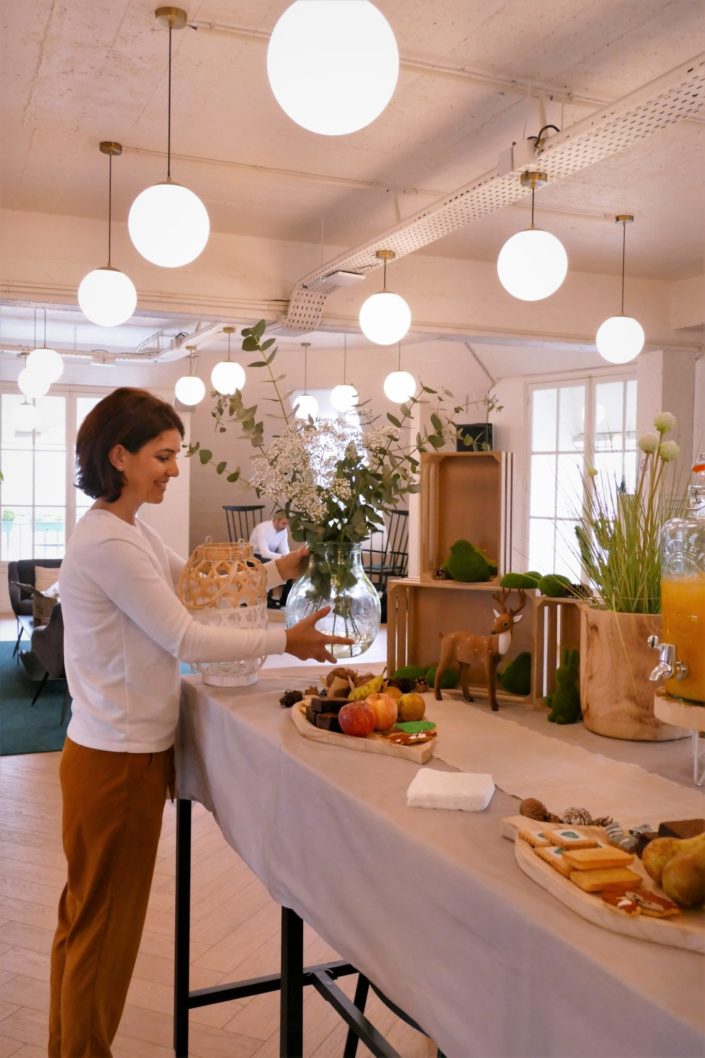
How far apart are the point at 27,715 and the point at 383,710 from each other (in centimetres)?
502

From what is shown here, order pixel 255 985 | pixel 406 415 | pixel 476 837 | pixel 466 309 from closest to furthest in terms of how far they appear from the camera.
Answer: pixel 476 837, pixel 406 415, pixel 255 985, pixel 466 309

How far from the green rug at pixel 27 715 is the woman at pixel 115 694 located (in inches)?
138

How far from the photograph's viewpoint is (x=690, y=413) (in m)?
7.38

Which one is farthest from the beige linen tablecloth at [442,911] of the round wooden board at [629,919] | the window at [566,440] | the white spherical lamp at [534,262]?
the window at [566,440]

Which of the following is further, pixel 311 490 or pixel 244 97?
pixel 244 97

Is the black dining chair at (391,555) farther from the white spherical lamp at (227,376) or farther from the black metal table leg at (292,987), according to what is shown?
the black metal table leg at (292,987)

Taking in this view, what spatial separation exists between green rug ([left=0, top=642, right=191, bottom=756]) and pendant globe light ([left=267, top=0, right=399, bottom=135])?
4.36 metres

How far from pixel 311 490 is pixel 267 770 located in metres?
0.66

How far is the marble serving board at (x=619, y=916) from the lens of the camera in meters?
0.91

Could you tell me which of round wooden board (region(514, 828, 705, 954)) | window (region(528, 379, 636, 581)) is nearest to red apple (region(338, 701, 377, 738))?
round wooden board (region(514, 828, 705, 954))

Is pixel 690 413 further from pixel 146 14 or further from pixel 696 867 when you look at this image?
pixel 696 867

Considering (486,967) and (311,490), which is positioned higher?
(311,490)

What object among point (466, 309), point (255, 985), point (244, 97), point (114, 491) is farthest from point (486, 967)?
point (466, 309)

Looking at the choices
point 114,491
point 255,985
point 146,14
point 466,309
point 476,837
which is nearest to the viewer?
point 476,837
